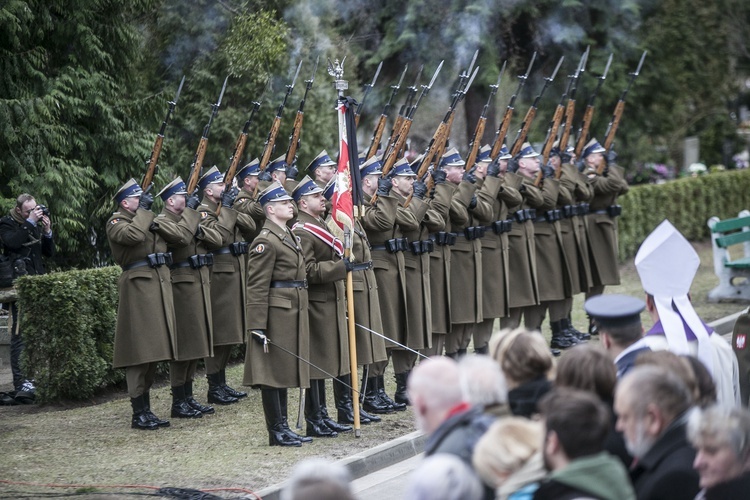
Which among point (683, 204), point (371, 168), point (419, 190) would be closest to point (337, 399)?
point (371, 168)

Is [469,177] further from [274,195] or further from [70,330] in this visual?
[70,330]

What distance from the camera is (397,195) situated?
33.2 ft

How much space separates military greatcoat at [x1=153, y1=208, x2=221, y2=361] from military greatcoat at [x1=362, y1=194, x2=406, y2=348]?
1339 mm

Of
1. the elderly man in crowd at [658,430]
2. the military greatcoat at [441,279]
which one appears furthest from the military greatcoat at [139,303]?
the elderly man in crowd at [658,430]

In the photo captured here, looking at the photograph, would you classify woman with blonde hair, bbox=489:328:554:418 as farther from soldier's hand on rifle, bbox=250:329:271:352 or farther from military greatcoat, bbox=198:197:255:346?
military greatcoat, bbox=198:197:255:346

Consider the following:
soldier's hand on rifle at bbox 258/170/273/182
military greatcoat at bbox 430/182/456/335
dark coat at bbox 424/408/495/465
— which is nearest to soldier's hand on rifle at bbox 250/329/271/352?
military greatcoat at bbox 430/182/456/335

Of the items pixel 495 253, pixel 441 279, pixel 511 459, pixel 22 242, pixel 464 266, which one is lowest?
pixel 511 459

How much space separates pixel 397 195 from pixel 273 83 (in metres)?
5.67

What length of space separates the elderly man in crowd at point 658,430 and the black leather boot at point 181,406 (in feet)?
19.8

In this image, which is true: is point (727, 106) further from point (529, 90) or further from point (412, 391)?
point (412, 391)

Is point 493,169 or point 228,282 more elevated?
point 493,169

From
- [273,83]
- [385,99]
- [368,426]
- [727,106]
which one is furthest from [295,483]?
[727,106]

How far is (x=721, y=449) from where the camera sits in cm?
381

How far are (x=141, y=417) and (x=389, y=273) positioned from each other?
2.38m
